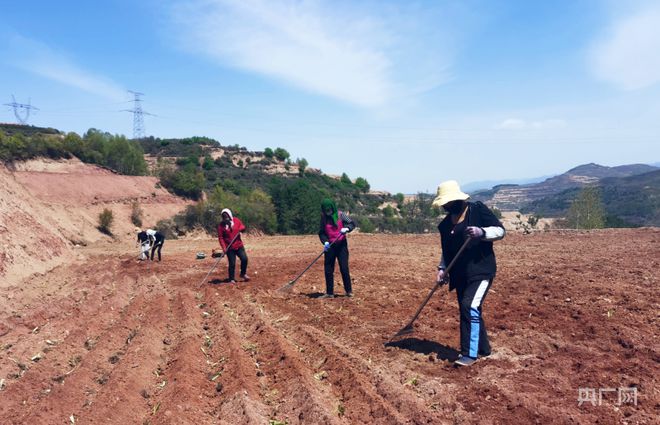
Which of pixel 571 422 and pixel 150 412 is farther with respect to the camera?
pixel 150 412

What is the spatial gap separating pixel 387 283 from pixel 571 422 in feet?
22.5

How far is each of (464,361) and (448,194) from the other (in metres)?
1.96

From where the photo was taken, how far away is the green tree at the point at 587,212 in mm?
32719

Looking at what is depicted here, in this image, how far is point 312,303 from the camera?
8867 millimetres

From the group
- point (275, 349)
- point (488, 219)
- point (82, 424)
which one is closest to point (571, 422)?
point (488, 219)

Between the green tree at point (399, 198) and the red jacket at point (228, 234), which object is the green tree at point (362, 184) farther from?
the red jacket at point (228, 234)

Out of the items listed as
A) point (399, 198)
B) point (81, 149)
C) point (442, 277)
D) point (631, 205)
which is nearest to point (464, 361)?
point (442, 277)

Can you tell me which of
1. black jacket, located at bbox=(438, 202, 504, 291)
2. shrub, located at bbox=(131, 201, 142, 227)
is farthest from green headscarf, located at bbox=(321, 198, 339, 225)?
shrub, located at bbox=(131, 201, 142, 227)

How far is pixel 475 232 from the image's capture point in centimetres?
504

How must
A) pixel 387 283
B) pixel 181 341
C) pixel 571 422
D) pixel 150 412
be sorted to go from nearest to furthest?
pixel 571 422, pixel 150 412, pixel 181 341, pixel 387 283

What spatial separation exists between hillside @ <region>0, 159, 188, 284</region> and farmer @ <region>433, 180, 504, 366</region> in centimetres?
1076

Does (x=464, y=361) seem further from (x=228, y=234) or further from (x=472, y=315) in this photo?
(x=228, y=234)

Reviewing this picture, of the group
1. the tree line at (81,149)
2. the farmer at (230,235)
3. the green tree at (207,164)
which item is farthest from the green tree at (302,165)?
the farmer at (230,235)

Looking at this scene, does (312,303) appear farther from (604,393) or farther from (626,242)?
(626,242)
